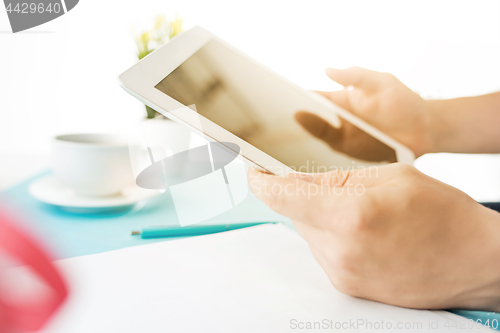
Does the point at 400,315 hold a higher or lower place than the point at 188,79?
lower

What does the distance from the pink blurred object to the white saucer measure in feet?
0.79

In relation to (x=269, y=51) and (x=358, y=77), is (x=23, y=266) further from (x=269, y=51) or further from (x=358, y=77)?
(x=269, y=51)

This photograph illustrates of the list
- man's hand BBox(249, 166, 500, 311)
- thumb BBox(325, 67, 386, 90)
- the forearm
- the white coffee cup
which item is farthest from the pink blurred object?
the forearm

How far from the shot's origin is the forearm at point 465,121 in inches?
18.4

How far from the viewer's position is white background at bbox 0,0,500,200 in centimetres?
67

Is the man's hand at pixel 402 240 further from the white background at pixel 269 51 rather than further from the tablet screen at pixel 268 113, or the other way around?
the white background at pixel 269 51

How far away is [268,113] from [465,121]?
1.04 feet

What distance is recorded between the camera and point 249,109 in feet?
0.97

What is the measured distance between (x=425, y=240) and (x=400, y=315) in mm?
43

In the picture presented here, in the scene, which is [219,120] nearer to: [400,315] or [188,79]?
[188,79]

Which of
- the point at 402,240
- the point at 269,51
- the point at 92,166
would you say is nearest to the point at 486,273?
the point at 402,240

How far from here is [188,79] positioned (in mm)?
270

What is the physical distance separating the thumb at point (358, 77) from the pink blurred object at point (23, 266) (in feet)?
1.23

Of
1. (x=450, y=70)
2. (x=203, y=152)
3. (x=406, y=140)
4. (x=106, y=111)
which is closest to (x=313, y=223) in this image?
(x=203, y=152)
